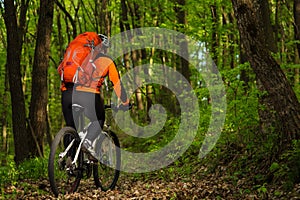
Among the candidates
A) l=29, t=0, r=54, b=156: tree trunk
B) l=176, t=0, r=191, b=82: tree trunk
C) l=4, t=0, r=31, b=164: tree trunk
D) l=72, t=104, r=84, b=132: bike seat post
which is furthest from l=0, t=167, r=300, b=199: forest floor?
l=176, t=0, r=191, b=82: tree trunk

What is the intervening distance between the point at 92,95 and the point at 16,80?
16.0ft

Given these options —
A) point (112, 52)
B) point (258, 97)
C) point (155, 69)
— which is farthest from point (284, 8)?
point (258, 97)

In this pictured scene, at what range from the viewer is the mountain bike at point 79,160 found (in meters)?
6.80

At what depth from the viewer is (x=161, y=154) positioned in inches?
497

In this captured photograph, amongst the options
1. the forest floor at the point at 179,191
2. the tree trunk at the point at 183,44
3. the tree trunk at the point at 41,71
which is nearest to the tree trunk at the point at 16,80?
the tree trunk at the point at 41,71

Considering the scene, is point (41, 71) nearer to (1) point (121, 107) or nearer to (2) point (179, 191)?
(1) point (121, 107)

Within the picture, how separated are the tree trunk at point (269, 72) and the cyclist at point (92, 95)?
216 centimetres

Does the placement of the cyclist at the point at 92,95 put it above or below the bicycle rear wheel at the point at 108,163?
above

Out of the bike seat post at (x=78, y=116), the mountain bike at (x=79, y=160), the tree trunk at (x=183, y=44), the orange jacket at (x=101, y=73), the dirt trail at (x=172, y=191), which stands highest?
the tree trunk at (x=183, y=44)

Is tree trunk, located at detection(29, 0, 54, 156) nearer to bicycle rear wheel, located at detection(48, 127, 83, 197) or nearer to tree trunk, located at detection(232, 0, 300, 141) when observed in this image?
bicycle rear wheel, located at detection(48, 127, 83, 197)

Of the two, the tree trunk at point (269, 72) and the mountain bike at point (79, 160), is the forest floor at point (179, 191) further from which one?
the tree trunk at point (269, 72)

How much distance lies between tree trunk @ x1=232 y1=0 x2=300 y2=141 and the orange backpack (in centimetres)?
242

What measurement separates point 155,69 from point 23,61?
8252 millimetres

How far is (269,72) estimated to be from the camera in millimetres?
7246
